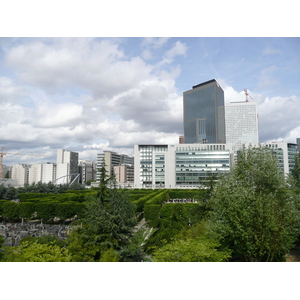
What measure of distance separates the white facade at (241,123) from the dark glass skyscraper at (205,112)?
521cm

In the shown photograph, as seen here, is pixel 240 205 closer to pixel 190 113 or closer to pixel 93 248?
pixel 93 248

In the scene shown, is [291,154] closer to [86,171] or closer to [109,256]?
[109,256]

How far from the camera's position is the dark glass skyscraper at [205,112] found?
593 ft

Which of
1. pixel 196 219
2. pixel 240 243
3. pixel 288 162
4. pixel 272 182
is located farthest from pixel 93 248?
pixel 288 162

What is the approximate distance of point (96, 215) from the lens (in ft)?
49.4

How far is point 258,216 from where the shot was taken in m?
12.4

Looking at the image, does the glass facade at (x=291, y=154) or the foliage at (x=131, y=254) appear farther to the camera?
the glass facade at (x=291, y=154)

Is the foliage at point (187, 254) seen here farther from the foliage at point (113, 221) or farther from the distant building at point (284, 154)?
the distant building at point (284, 154)

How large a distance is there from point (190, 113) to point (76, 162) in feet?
339

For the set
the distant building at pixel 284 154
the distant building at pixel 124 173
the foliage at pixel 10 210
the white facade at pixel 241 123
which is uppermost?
the white facade at pixel 241 123

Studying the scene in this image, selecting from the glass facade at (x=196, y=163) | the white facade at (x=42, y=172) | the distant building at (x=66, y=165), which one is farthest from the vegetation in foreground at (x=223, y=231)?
the white facade at (x=42, y=172)

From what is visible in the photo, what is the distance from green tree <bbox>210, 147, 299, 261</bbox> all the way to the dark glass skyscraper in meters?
170

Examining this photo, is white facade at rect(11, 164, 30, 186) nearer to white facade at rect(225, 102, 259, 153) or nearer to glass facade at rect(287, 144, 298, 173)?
white facade at rect(225, 102, 259, 153)

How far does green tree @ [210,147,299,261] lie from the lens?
12109 mm
